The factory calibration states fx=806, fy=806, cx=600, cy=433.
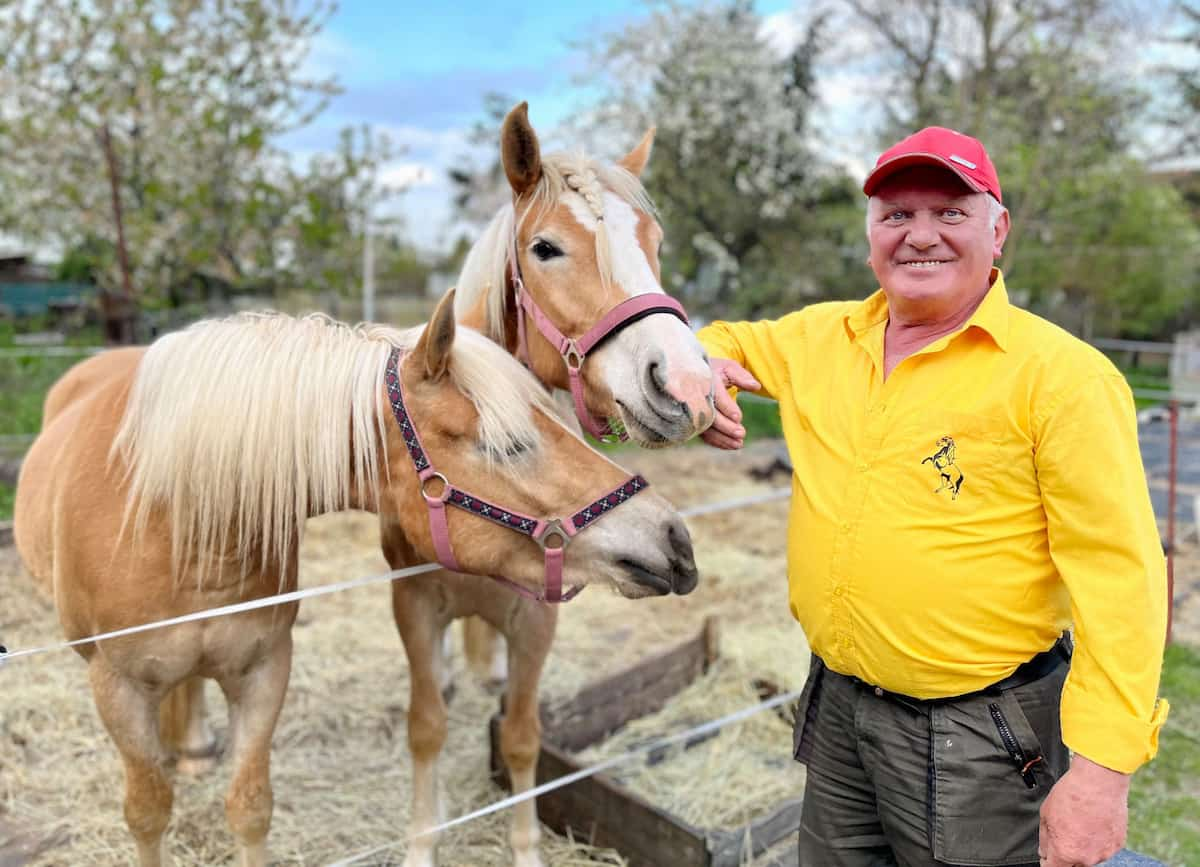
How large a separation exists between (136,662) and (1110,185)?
13.7m

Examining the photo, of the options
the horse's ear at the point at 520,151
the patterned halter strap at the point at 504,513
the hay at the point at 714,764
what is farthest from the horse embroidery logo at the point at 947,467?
the hay at the point at 714,764

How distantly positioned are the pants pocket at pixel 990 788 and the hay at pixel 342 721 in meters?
1.49

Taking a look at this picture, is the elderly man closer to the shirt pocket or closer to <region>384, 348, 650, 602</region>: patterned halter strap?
the shirt pocket

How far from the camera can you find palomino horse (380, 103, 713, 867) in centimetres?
193

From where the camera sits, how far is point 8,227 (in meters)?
11.7

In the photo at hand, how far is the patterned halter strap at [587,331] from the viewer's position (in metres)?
2.04

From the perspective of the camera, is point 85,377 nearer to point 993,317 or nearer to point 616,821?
point 616,821

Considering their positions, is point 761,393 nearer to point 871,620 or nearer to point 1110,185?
point 871,620

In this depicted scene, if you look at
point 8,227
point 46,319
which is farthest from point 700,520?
point 46,319

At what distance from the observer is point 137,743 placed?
1.98 m

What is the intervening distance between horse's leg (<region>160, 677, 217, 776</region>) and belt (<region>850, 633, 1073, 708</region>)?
2.70 m

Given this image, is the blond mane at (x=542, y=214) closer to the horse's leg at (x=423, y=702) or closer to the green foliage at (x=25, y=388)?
the horse's leg at (x=423, y=702)

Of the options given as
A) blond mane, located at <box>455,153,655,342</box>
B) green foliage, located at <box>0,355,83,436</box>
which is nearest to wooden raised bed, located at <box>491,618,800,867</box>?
blond mane, located at <box>455,153,655,342</box>

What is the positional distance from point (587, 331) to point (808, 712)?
107 centimetres
